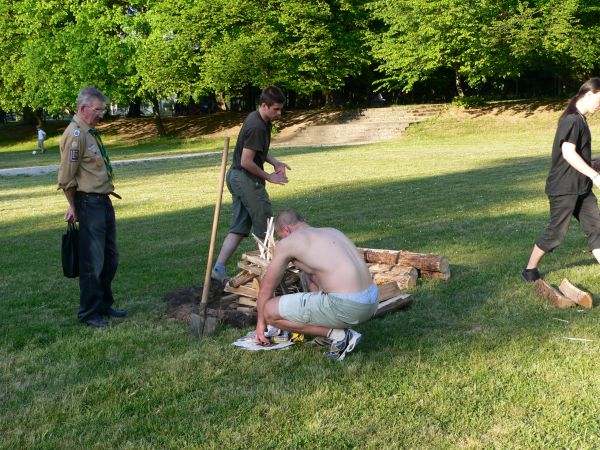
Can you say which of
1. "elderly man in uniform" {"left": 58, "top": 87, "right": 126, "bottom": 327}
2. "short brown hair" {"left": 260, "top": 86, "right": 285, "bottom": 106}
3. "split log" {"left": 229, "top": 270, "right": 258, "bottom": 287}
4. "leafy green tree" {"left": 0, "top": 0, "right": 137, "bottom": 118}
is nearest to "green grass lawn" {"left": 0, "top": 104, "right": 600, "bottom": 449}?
Result: "elderly man in uniform" {"left": 58, "top": 87, "right": 126, "bottom": 327}

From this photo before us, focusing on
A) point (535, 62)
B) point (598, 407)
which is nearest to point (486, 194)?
point (598, 407)

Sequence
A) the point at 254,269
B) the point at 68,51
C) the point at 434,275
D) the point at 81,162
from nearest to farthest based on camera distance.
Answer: the point at 81,162, the point at 254,269, the point at 434,275, the point at 68,51

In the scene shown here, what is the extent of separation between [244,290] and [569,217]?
10.4 ft

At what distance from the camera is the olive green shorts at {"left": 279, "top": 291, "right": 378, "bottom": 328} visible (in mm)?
4430

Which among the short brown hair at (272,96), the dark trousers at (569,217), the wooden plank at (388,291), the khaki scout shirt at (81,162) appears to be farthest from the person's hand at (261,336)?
the dark trousers at (569,217)

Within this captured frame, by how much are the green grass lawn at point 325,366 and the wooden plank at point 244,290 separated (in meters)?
0.63

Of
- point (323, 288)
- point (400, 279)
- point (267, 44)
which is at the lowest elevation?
point (400, 279)

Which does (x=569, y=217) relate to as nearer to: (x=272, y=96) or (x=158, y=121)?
(x=272, y=96)

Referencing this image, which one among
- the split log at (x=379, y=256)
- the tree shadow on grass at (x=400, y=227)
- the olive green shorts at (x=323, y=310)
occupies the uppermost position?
the olive green shorts at (x=323, y=310)

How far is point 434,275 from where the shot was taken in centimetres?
668

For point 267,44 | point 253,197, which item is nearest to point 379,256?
point 253,197

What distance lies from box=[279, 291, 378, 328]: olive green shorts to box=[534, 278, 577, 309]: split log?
199cm

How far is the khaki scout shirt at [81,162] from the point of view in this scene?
18.0 feet

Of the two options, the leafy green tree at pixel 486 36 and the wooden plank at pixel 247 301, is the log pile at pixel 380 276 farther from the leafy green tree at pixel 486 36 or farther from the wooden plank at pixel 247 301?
the leafy green tree at pixel 486 36
